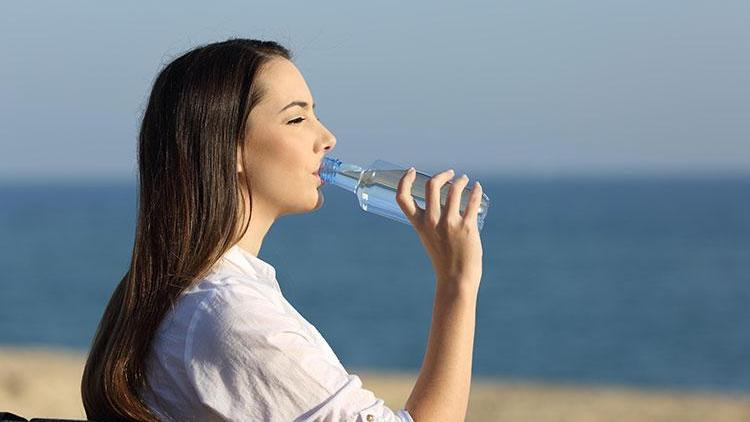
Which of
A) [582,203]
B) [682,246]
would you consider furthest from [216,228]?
[582,203]

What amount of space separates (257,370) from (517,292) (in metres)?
45.2

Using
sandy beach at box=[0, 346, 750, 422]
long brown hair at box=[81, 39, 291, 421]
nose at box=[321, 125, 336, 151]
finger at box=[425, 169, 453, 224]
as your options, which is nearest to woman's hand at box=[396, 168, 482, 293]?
finger at box=[425, 169, 453, 224]

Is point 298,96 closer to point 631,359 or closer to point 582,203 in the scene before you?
point 631,359

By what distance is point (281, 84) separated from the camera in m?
2.55

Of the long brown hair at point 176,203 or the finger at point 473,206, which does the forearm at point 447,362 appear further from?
the long brown hair at point 176,203

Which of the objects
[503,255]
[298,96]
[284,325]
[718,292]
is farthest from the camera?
[503,255]

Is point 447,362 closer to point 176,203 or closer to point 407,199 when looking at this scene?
point 407,199

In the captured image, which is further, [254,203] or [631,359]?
[631,359]

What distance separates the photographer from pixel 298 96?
2588mm

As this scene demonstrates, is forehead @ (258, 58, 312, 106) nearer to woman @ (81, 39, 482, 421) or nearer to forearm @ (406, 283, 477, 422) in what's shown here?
woman @ (81, 39, 482, 421)

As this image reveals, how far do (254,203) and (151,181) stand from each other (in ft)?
0.62

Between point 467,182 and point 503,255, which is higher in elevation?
point 503,255

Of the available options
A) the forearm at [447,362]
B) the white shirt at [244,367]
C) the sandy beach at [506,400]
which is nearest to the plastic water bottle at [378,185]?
the forearm at [447,362]

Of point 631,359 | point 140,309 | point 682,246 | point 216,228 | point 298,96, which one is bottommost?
point 140,309
